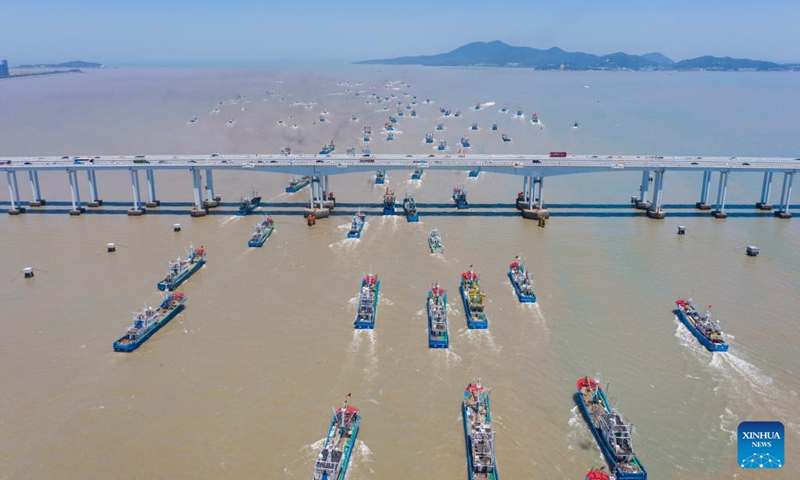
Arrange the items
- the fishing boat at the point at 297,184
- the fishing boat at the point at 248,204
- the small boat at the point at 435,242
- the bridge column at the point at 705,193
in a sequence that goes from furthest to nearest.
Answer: the fishing boat at the point at 297,184 < the bridge column at the point at 705,193 < the fishing boat at the point at 248,204 < the small boat at the point at 435,242

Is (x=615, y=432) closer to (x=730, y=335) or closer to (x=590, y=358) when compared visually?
(x=590, y=358)

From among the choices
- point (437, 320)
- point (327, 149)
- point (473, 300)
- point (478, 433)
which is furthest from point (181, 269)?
point (327, 149)

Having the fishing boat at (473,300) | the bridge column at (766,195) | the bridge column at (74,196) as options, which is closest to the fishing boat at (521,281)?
the fishing boat at (473,300)

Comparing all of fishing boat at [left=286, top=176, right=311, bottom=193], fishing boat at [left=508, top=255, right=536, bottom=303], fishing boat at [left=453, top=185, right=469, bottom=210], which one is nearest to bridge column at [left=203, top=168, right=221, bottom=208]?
fishing boat at [left=286, top=176, right=311, bottom=193]

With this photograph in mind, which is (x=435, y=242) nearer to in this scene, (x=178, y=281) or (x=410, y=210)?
(x=410, y=210)

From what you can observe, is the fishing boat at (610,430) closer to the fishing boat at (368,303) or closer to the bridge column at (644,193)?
the fishing boat at (368,303)

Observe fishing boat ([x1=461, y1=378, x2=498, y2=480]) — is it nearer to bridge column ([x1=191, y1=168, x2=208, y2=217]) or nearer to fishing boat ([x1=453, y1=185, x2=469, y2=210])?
fishing boat ([x1=453, y1=185, x2=469, y2=210])
